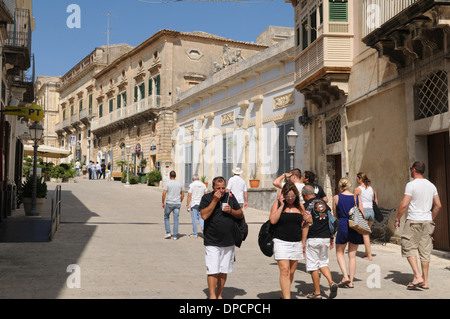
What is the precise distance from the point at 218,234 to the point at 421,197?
3108 millimetres

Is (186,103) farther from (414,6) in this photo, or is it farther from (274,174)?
(414,6)

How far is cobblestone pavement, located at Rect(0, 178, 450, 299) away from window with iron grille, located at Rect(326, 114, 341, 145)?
14.1 feet

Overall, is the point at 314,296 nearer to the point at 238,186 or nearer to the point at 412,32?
the point at 412,32

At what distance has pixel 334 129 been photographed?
16.0 m

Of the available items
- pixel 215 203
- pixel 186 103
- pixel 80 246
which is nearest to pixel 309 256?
pixel 215 203

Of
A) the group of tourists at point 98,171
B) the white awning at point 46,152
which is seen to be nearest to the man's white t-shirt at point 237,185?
the white awning at point 46,152

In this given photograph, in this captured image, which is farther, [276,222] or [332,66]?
[332,66]

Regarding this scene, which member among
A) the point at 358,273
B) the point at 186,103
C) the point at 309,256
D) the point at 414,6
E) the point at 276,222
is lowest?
the point at 358,273

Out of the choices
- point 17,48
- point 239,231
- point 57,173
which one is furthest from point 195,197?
point 57,173

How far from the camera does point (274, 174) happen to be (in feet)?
70.7

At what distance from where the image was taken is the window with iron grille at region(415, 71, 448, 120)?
1000cm

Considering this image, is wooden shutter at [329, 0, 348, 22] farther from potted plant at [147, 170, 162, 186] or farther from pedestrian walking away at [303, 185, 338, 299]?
potted plant at [147, 170, 162, 186]

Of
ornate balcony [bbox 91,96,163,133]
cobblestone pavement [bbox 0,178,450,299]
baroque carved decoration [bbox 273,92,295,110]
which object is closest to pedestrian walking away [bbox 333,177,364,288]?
cobblestone pavement [bbox 0,178,450,299]

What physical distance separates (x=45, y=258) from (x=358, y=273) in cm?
547
